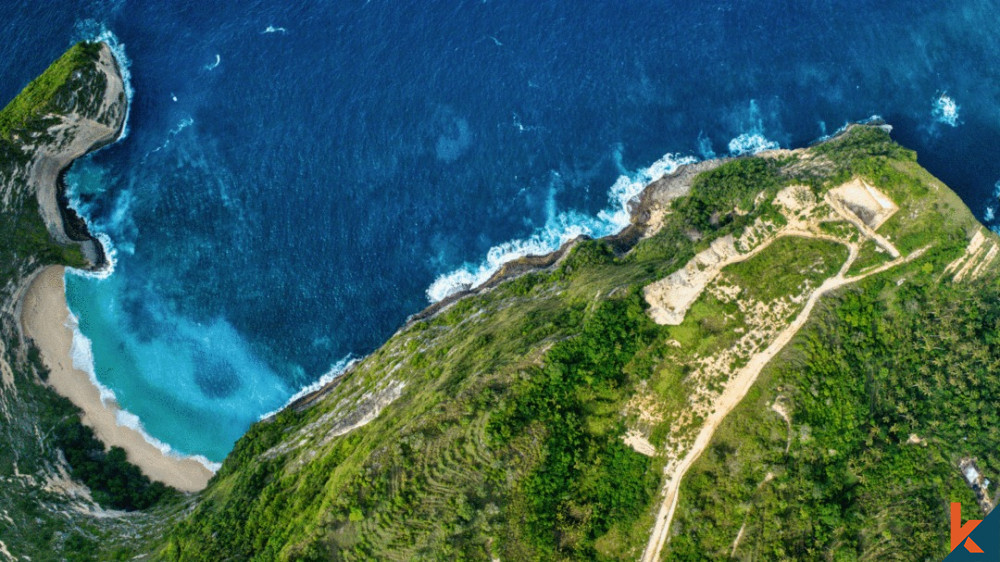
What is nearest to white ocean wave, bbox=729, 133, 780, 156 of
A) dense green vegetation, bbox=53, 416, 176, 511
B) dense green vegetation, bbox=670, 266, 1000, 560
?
dense green vegetation, bbox=670, 266, 1000, 560

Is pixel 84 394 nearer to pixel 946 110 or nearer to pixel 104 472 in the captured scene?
pixel 104 472

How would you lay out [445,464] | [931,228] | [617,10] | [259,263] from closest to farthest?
[445,464], [931,228], [259,263], [617,10]

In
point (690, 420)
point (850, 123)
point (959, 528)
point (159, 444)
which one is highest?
point (850, 123)

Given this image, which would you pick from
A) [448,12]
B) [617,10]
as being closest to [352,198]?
[448,12]

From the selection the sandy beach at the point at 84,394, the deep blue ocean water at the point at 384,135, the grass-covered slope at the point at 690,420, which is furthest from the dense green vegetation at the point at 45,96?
the grass-covered slope at the point at 690,420

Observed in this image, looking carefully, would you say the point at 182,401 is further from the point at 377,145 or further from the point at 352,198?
the point at 377,145

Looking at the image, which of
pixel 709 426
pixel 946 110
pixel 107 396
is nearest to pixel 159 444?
pixel 107 396
